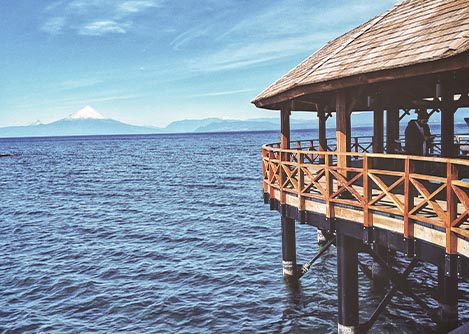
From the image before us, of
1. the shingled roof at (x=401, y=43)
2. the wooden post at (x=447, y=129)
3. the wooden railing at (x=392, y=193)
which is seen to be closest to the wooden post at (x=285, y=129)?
the wooden railing at (x=392, y=193)

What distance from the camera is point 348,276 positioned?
30.2ft

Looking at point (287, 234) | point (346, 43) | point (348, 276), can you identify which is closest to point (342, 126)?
point (346, 43)

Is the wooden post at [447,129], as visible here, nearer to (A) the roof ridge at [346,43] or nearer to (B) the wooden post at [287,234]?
(A) the roof ridge at [346,43]

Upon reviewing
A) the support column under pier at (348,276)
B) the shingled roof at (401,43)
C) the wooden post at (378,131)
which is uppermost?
the shingled roof at (401,43)

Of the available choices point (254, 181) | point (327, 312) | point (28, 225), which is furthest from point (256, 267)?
point (254, 181)

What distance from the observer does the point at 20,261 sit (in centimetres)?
1825

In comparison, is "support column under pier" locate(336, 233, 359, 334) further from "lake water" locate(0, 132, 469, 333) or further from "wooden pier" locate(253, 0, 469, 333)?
"lake water" locate(0, 132, 469, 333)

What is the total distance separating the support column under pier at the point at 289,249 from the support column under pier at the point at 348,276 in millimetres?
3972

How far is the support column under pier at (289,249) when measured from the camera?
529 inches

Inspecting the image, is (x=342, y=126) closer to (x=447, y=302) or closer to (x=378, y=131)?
(x=378, y=131)

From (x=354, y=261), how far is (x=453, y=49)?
4.61 meters

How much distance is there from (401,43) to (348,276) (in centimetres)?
475

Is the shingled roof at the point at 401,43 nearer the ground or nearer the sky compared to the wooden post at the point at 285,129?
nearer the sky

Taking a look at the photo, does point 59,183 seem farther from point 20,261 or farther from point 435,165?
point 435,165
